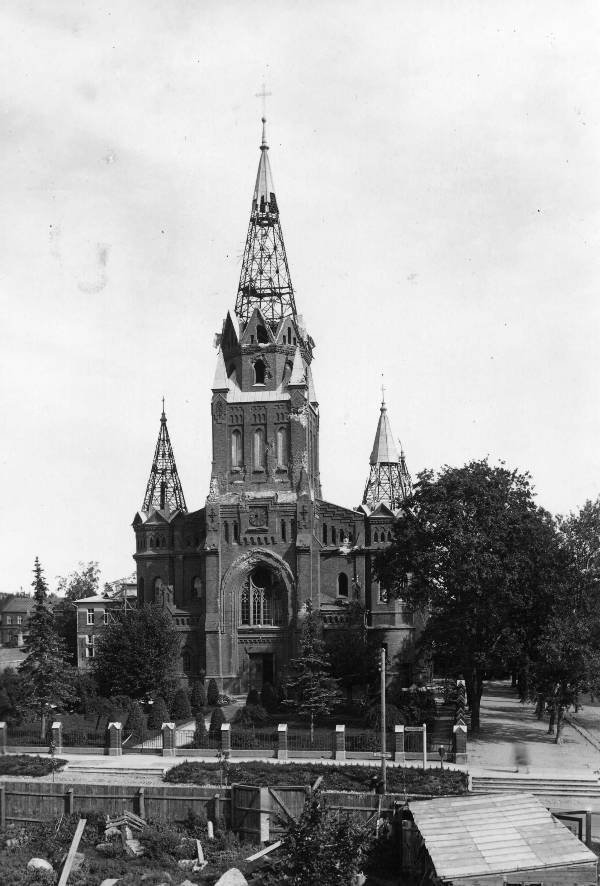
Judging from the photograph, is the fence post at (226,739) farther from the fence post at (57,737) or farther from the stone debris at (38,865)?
the stone debris at (38,865)

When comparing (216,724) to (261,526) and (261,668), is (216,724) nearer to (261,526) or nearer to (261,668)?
(261,668)

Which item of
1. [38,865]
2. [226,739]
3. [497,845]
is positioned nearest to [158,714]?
[226,739]

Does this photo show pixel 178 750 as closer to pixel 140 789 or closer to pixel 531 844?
pixel 140 789

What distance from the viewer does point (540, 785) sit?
1272 inches

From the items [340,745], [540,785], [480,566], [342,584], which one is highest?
[480,566]

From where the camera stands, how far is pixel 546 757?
37.4m

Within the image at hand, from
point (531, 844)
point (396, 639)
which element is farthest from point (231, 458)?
point (531, 844)

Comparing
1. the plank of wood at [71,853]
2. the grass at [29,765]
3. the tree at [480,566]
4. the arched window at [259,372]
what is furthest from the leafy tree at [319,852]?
the arched window at [259,372]

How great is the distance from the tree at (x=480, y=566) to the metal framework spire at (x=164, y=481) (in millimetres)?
28146

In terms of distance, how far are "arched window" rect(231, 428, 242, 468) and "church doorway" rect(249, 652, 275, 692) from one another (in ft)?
38.8

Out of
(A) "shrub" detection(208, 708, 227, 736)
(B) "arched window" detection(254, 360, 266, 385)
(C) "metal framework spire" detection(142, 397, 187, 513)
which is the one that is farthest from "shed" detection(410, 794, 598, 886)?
(C) "metal framework spire" detection(142, 397, 187, 513)

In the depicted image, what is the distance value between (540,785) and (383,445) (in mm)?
43728

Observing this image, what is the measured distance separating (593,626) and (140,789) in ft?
66.7

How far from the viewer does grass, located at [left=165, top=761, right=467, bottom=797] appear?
30578 mm
